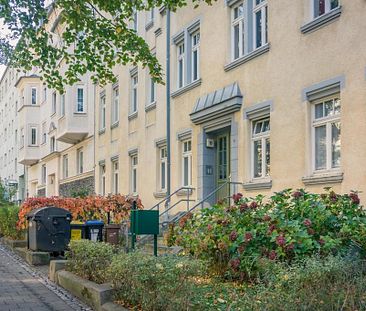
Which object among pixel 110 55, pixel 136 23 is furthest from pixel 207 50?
pixel 136 23

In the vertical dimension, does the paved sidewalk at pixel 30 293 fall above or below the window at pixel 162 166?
below

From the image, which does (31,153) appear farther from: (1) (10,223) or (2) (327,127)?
(2) (327,127)

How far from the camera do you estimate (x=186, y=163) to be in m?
18.5

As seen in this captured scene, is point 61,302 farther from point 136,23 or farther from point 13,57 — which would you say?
point 136,23

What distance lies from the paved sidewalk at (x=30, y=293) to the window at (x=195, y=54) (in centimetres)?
786

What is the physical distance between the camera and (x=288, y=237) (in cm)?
794

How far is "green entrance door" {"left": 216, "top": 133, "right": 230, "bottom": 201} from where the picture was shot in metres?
16.2

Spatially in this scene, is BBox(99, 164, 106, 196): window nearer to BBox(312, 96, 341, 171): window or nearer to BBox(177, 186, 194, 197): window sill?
BBox(177, 186, 194, 197): window sill

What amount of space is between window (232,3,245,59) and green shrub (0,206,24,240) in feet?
28.7

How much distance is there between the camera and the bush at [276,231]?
312 inches

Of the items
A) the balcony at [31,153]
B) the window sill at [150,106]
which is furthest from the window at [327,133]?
the balcony at [31,153]

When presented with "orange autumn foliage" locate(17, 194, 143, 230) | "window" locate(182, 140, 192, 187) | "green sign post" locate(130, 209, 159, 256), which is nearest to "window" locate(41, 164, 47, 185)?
"window" locate(182, 140, 192, 187)

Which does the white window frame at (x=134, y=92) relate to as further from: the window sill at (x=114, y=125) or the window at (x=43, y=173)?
the window at (x=43, y=173)

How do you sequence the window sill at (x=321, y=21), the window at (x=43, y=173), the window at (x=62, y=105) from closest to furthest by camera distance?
the window sill at (x=321, y=21) → the window at (x=62, y=105) → the window at (x=43, y=173)
